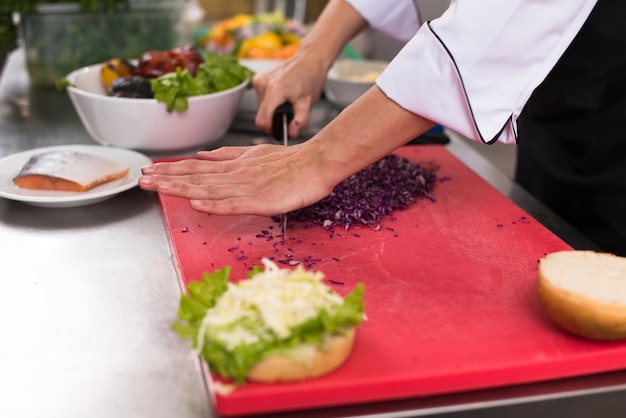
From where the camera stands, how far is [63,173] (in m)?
1.51

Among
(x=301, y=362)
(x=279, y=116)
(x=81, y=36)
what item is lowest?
(x=81, y=36)

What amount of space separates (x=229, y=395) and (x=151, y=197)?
0.83 m

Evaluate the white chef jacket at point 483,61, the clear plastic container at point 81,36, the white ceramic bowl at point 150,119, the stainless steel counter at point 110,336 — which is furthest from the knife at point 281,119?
the clear plastic container at point 81,36

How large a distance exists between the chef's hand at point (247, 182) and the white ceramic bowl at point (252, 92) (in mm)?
681

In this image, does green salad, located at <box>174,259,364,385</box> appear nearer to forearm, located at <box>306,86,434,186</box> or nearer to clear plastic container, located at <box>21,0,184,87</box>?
forearm, located at <box>306,86,434,186</box>

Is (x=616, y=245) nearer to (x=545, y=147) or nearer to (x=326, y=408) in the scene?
(x=545, y=147)

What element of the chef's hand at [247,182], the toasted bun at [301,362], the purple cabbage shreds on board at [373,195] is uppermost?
the toasted bun at [301,362]

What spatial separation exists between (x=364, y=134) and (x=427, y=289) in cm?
32

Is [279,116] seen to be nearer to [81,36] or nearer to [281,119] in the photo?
[281,119]

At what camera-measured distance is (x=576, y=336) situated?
1.04m

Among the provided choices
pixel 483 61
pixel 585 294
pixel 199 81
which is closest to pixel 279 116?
pixel 199 81

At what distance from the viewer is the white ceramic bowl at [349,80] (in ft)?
7.22

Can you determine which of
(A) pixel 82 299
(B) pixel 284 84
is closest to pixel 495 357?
(A) pixel 82 299

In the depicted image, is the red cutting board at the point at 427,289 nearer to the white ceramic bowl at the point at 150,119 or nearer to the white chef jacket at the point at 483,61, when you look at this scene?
the white chef jacket at the point at 483,61
